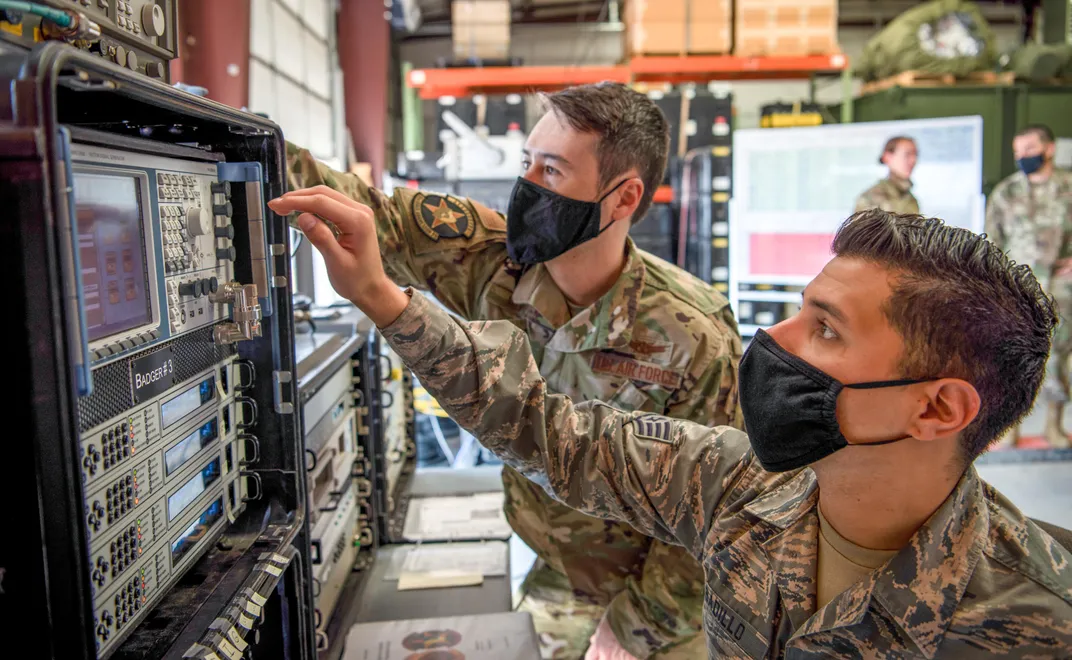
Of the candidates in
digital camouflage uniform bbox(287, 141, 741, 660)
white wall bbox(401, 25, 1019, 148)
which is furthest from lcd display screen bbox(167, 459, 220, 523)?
white wall bbox(401, 25, 1019, 148)

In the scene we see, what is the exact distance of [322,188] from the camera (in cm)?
100

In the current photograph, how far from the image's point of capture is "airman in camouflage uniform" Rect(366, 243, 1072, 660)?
90 centimetres

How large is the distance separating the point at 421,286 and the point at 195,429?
0.87 m

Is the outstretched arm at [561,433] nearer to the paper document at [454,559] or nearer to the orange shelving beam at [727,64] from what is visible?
the paper document at [454,559]

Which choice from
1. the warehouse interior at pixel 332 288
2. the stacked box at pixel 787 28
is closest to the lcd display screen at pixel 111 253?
the warehouse interior at pixel 332 288

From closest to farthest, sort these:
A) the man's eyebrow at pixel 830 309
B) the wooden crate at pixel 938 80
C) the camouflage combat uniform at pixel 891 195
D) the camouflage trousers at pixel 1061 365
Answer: the man's eyebrow at pixel 830 309 → the camouflage trousers at pixel 1061 365 → the camouflage combat uniform at pixel 891 195 → the wooden crate at pixel 938 80

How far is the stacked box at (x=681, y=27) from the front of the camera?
223 inches

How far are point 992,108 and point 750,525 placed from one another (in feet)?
21.5

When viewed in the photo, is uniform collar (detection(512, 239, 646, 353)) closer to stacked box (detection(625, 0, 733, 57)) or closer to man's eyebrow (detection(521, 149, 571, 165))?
man's eyebrow (detection(521, 149, 571, 165))

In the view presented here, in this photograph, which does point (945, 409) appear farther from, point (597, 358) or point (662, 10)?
point (662, 10)

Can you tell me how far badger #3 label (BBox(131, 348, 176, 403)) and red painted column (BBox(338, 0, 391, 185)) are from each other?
7004mm

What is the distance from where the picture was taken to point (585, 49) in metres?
10.9

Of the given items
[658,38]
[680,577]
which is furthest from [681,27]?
[680,577]

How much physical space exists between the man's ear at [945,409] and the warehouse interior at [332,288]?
25 cm
